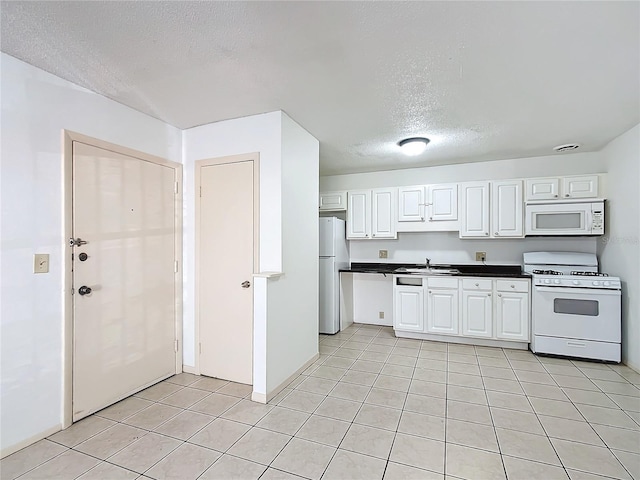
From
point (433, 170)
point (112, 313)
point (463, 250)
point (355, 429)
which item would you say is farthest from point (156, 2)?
point (463, 250)

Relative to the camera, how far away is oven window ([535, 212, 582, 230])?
151 inches

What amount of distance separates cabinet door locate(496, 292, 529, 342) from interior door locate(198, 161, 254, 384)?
9.92 ft

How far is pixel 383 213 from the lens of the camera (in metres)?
4.70

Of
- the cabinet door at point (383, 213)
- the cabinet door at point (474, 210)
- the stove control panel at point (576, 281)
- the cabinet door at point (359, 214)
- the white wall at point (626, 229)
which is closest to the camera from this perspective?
the white wall at point (626, 229)

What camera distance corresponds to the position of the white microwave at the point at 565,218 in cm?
376

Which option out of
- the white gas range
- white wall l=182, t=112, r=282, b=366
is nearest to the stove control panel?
the white gas range

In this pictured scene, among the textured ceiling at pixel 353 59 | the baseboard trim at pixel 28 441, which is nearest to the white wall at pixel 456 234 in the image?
the textured ceiling at pixel 353 59

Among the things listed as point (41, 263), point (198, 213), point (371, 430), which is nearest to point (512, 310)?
point (371, 430)

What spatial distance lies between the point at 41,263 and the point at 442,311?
408 centimetres

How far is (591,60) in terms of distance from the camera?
2018mm

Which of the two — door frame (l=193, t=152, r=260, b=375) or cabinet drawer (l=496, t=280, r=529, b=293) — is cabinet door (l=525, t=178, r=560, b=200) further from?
door frame (l=193, t=152, r=260, b=375)

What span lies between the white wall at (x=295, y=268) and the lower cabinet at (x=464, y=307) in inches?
58.5

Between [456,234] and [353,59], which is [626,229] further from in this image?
[353,59]

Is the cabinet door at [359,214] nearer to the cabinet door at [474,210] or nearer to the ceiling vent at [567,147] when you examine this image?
the cabinet door at [474,210]
